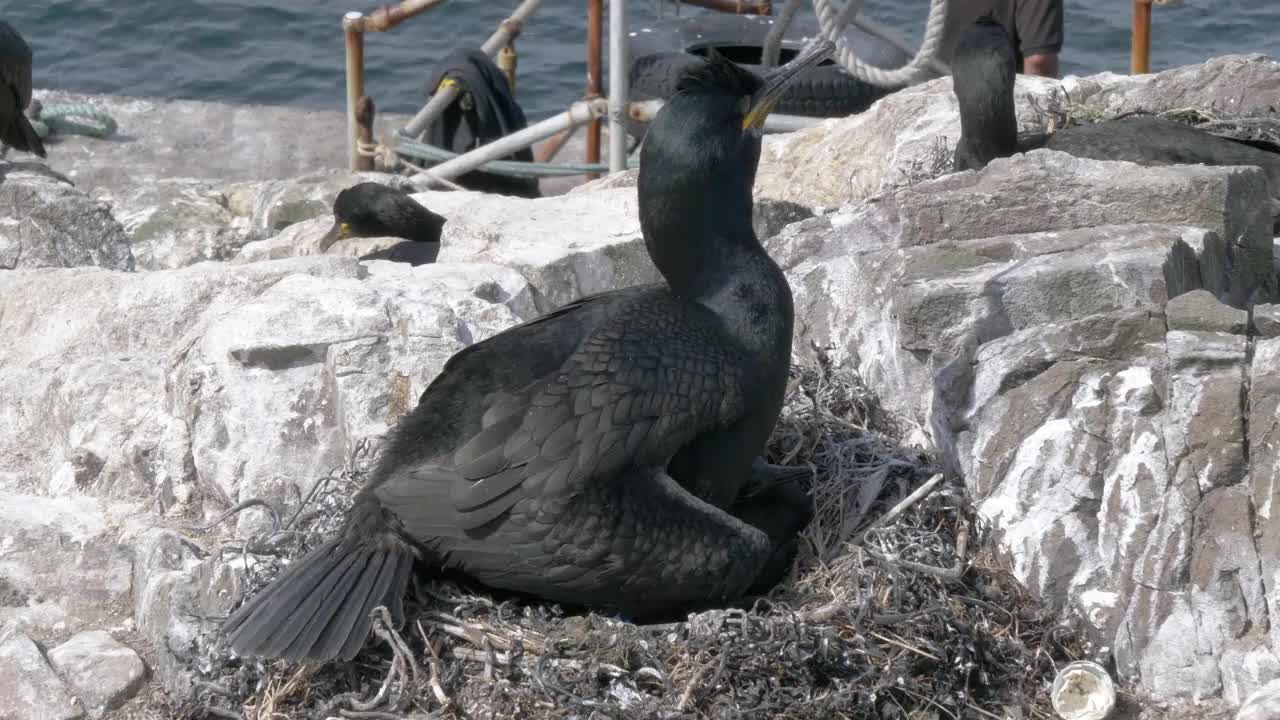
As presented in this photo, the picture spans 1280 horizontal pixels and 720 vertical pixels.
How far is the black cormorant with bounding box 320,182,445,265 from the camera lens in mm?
7590

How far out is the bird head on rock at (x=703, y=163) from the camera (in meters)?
3.72

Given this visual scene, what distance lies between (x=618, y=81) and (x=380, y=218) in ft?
4.28

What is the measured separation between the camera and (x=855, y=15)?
591cm

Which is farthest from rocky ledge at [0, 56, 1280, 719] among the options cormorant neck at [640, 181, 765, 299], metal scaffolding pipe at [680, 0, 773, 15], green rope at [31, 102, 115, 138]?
green rope at [31, 102, 115, 138]

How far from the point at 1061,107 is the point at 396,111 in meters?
8.79

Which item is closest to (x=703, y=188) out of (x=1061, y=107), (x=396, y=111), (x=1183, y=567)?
(x=1183, y=567)

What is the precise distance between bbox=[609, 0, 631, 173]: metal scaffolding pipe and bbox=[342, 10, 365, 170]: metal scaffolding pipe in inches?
72.1

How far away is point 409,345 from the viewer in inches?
171

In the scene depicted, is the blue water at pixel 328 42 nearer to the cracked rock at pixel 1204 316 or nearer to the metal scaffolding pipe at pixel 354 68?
the metal scaffolding pipe at pixel 354 68

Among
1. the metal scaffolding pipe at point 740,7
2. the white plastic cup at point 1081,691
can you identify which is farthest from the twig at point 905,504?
the metal scaffolding pipe at point 740,7

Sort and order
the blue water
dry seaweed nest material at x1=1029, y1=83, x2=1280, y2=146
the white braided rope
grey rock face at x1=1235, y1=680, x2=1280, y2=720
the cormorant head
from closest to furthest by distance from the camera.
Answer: grey rock face at x1=1235, y1=680, x2=1280, y2=720 → the white braided rope → the cormorant head → dry seaweed nest material at x1=1029, y1=83, x2=1280, y2=146 → the blue water

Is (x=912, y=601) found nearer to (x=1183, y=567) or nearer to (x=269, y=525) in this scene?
(x=1183, y=567)

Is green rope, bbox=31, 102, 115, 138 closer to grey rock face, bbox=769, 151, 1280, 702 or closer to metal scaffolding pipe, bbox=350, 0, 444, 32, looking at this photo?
metal scaffolding pipe, bbox=350, 0, 444, 32

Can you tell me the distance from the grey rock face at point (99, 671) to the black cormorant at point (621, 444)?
486mm
